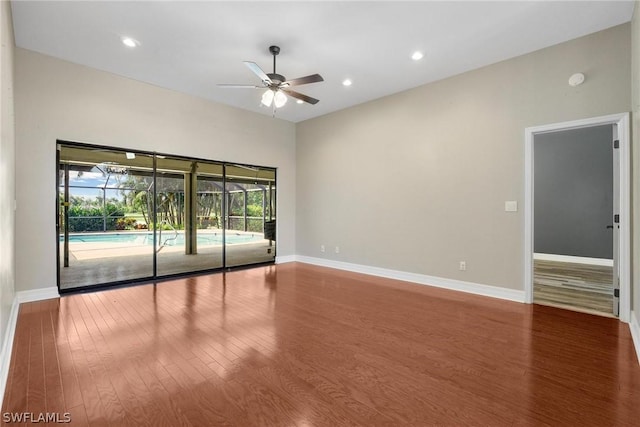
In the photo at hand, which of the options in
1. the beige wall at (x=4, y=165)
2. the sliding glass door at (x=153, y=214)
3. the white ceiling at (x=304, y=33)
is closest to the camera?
the beige wall at (x=4, y=165)

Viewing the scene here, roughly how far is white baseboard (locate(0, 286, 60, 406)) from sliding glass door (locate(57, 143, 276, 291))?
36cm

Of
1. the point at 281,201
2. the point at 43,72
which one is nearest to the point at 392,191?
the point at 281,201

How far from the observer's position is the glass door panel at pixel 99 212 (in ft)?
15.5

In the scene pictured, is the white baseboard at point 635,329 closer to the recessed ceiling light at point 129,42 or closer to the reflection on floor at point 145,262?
the reflection on floor at point 145,262

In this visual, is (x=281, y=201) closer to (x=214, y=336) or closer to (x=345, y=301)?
(x=345, y=301)

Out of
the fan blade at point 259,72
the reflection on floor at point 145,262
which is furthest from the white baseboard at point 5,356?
the fan blade at point 259,72

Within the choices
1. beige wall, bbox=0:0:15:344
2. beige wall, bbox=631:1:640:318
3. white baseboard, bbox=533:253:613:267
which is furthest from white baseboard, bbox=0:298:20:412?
white baseboard, bbox=533:253:613:267

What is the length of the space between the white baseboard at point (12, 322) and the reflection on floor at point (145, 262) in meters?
0.40

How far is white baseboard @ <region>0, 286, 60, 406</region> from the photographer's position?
208 cm

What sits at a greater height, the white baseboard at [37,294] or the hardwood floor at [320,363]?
the white baseboard at [37,294]

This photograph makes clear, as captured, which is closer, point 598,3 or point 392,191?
point 598,3

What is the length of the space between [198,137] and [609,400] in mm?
6209

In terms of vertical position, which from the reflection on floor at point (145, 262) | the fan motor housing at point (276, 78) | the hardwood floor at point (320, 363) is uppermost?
the fan motor housing at point (276, 78)

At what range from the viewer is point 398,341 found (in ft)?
9.25
